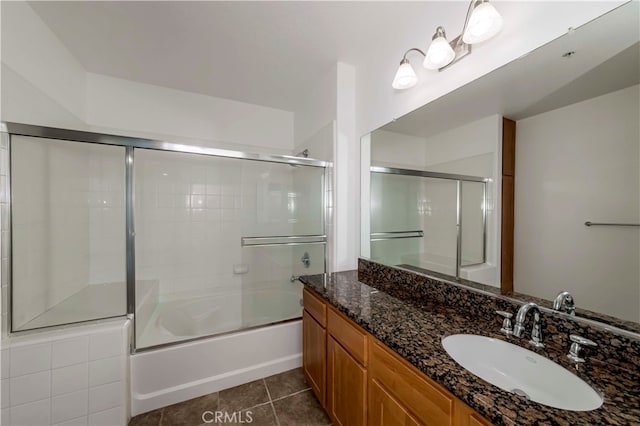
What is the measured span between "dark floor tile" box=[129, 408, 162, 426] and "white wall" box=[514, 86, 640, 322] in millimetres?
2144

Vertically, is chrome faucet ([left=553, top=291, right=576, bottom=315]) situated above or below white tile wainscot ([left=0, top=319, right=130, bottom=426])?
above

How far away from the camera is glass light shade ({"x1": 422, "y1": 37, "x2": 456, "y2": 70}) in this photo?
3.85 feet

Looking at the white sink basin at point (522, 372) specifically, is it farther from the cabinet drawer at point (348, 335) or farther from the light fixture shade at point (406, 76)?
the light fixture shade at point (406, 76)

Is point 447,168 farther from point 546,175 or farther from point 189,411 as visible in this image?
point 189,411

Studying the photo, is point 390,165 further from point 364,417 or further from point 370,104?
point 364,417

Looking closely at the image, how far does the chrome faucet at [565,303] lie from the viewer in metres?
0.83

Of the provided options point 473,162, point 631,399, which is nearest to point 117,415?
point 631,399

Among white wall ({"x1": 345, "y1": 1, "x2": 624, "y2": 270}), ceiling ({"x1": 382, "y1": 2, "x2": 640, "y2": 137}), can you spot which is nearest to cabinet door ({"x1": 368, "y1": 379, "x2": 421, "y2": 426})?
white wall ({"x1": 345, "y1": 1, "x2": 624, "y2": 270})

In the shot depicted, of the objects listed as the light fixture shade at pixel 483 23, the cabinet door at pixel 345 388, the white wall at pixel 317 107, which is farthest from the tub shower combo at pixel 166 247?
the light fixture shade at pixel 483 23

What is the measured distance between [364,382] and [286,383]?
97 cm

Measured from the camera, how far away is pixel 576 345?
2.48 feet

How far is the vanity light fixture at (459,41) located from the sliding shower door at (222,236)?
3.39 feet

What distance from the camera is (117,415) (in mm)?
1340

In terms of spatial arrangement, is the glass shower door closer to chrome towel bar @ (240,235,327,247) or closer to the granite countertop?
chrome towel bar @ (240,235,327,247)
